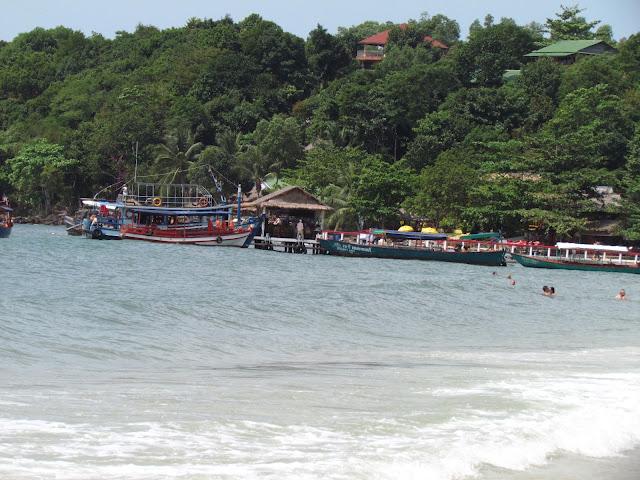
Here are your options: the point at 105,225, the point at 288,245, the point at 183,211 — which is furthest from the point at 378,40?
the point at 288,245

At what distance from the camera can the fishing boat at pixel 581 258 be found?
44.8 metres

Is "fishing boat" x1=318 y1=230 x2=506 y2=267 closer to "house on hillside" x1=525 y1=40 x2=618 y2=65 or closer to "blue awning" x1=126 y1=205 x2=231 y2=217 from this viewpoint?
"blue awning" x1=126 y1=205 x2=231 y2=217

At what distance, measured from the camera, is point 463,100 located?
222 ft

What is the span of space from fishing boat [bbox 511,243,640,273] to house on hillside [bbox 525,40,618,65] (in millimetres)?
39259

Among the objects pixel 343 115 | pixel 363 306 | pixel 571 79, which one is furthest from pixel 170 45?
pixel 363 306

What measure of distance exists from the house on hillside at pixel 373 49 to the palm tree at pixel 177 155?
1066 inches

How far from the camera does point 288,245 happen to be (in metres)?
51.2

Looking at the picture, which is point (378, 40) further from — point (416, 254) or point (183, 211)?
point (416, 254)

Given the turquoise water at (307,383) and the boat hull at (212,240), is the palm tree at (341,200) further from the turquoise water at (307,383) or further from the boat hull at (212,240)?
the turquoise water at (307,383)

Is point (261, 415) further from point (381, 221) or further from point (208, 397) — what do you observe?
point (381, 221)

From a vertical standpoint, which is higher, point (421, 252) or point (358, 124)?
point (358, 124)

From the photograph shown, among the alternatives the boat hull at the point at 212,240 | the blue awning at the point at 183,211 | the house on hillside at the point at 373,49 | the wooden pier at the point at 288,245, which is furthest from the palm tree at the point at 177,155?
the house on hillside at the point at 373,49

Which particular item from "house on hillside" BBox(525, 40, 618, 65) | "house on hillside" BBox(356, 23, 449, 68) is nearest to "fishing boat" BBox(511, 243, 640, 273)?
"house on hillside" BBox(525, 40, 618, 65)

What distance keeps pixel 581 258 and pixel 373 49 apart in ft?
188
